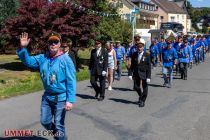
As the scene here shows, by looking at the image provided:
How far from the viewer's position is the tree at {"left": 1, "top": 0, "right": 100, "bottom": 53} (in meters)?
19.4

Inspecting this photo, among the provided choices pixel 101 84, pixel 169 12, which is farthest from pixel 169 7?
pixel 101 84

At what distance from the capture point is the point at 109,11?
28516 mm

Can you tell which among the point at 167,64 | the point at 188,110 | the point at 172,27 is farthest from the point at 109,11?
the point at 172,27

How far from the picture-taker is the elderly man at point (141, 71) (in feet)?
34.7

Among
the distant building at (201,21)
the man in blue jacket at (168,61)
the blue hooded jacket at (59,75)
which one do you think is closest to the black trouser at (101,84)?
the man in blue jacket at (168,61)

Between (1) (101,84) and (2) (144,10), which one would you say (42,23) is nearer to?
(1) (101,84)

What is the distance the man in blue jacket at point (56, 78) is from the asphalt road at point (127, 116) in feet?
4.57

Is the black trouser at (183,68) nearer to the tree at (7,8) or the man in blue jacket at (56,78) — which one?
the man in blue jacket at (56,78)

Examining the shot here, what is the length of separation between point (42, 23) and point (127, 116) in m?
11.0

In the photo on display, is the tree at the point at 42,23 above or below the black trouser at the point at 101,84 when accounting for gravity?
above

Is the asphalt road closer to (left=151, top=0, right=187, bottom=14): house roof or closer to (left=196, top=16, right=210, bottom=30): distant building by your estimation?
(left=151, top=0, right=187, bottom=14): house roof

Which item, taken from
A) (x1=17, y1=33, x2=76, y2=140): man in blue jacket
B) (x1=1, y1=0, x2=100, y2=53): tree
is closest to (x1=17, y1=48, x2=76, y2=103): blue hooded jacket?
(x1=17, y1=33, x2=76, y2=140): man in blue jacket

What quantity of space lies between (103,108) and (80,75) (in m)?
8.08

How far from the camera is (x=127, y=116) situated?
30.5ft
